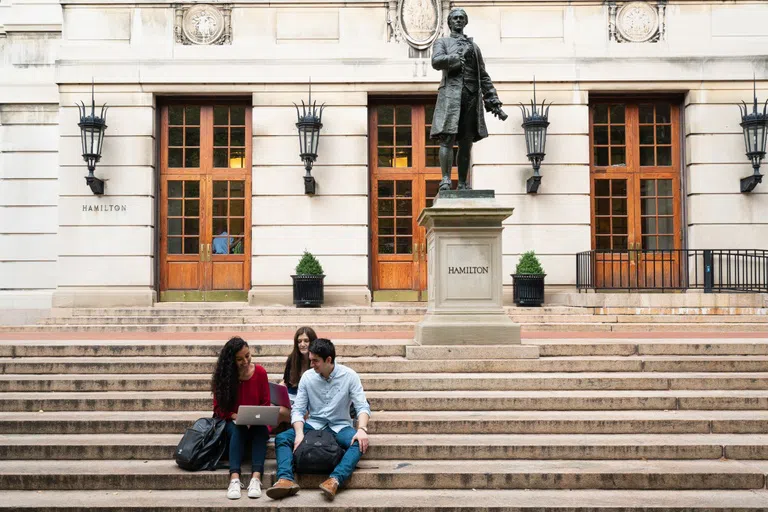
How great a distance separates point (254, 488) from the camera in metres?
6.71

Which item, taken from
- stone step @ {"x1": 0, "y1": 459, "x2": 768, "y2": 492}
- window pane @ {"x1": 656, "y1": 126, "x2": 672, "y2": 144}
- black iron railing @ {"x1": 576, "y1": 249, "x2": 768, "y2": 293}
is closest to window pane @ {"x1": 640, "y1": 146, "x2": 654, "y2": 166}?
window pane @ {"x1": 656, "y1": 126, "x2": 672, "y2": 144}

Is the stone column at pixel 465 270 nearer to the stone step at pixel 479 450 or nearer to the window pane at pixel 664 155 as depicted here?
the stone step at pixel 479 450

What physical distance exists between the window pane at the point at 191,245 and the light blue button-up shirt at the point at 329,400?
1184 cm

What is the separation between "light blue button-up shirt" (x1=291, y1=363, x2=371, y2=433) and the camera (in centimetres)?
721

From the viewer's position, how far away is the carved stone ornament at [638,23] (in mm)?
18031

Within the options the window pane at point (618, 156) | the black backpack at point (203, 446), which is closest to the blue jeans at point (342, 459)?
the black backpack at point (203, 446)

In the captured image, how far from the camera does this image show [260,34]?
1803 cm

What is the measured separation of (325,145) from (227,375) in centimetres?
1131

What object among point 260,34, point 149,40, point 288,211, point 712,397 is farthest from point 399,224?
point 712,397

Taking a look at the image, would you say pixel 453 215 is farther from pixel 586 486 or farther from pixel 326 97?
pixel 326 97

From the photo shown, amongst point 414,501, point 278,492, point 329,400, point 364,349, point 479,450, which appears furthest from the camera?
point 364,349

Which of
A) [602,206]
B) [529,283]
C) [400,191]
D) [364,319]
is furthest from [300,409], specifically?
[602,206]

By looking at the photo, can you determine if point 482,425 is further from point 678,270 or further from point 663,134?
point 663,134

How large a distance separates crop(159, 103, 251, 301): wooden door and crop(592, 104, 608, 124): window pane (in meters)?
8.65
